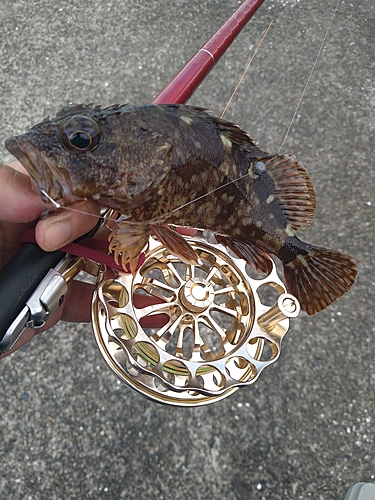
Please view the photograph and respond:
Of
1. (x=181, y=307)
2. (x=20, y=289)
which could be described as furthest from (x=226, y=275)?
(x=20, y=289)

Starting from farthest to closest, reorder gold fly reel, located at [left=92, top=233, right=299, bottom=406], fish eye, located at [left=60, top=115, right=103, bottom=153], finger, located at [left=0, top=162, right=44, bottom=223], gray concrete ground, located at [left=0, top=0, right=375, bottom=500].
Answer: gray concrete ground, located at [left=0, top=0, right=375, bottom=500] < gold fly reel, located at [left=92, top=233, right=299, bottom=406] < finger, located at [left=0, top=162, right=44, bottom=223] < fish eye, located at [left=60, top=115, right=103, bottom=153]

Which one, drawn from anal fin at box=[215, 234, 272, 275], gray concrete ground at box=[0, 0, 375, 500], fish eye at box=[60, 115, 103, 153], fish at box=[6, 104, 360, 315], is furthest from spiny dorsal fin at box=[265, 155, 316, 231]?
gray concrete ground at box=[0, 0, 375, 500]

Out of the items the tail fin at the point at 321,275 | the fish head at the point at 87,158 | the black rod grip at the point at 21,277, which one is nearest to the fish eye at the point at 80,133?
the fish head at the point at 87,158

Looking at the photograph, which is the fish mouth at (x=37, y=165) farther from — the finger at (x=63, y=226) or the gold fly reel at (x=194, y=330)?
the gold fly reel at (x=194, y=330)

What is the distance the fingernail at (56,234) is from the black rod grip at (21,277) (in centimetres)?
6

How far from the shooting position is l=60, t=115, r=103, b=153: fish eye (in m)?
0.87

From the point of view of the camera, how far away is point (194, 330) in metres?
1.23

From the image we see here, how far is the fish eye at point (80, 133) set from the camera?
0.87 meters

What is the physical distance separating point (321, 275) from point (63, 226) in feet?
2.13

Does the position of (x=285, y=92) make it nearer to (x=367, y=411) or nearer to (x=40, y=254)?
(x=367, y=411)

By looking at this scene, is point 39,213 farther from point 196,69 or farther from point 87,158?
point 196,69

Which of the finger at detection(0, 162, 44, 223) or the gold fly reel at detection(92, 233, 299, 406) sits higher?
the finger at detection(0, 162, 44, 223)

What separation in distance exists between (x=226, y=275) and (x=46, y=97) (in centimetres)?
163

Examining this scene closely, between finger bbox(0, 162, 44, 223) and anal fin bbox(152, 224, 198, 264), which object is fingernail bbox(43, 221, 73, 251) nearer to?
finger bbox(0, 162, 44, 223)
